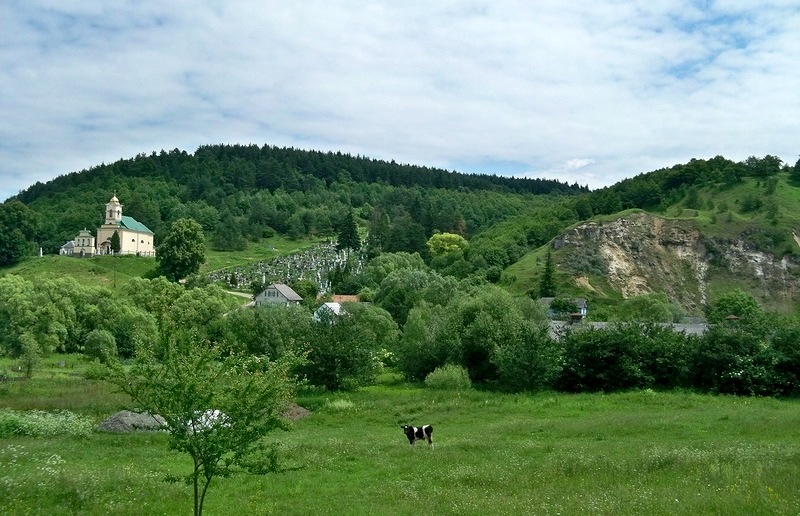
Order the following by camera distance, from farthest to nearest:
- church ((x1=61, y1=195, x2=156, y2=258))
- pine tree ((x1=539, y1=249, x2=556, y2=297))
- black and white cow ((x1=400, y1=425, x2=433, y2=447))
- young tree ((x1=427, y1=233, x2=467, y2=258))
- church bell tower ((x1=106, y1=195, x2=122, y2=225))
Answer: young tree ((x1=427, y1=233, x2=467, y2=258)), church bell tower ((x1=106, y1=195, x2=122, y2=225)), church ((x1=61, y1=195, x2=156, y2=258)), pine tree ((x1=539, y1=249, x2=556, y2=297)), black and white cow ((x1=400, y1=425, x2=433, y2=447))

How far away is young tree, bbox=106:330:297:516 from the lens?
1222 centimetres

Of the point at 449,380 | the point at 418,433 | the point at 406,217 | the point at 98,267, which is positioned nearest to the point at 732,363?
the point at 449,380

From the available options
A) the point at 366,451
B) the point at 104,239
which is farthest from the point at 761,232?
the point at 104,239

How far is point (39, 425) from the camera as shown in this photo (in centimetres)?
2859

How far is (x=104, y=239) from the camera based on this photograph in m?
137

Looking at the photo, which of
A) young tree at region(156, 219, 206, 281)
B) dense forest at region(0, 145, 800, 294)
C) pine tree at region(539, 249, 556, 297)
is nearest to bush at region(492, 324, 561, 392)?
pine tree at region(539, 249, 556, 297)

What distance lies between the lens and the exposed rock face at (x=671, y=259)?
108 meters

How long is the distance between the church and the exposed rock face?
8961cm

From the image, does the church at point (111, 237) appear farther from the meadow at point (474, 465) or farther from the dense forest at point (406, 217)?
the meadow at point (474, 465)

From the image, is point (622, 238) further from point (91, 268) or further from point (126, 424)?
point (126, 424)

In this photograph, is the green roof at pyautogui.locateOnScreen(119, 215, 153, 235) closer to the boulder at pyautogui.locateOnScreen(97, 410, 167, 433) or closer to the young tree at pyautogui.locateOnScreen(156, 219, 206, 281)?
the young tree at pyautogui.locateOnScreen(156, 219, 206, 281)

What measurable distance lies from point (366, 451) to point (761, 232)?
4351 inches

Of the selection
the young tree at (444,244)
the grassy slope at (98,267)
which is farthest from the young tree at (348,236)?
the grassy slope at (98,267)

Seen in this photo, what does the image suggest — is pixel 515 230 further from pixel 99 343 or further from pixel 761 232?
pixel 99 343
